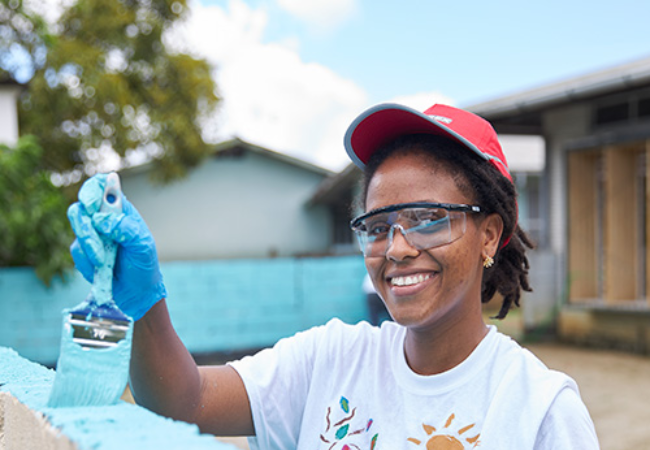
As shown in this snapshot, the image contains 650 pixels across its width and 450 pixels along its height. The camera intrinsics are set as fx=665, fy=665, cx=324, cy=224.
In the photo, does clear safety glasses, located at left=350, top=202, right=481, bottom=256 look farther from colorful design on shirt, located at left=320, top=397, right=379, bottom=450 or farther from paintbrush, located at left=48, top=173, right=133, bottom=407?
paintbrush, located at left=48, top=173, right=133, bottom=407

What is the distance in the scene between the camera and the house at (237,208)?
52.2ft

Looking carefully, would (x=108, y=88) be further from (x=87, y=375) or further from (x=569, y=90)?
(x=87, y=375)

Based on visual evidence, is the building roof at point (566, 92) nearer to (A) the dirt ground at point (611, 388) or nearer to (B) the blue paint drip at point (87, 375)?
(A) the dirt ground at point (611, 388)

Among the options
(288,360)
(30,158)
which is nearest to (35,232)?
(30,158)

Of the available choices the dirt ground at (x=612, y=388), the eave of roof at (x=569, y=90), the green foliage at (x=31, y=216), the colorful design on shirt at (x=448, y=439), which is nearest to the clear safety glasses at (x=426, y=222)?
the colorful design on shirt at (x=448, y=439)

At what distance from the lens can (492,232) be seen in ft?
5.04

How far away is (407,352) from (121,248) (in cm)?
70

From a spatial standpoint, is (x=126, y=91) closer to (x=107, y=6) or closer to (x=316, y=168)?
(x=107, y=6)

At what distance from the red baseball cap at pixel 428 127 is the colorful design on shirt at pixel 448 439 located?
57 centimetres

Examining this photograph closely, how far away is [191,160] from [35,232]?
7455mm

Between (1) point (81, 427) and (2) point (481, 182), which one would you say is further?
(2) point (481, 182)

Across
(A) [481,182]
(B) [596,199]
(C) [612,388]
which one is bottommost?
(C) [612,388]

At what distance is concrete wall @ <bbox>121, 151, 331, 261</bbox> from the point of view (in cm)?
Result: 1591

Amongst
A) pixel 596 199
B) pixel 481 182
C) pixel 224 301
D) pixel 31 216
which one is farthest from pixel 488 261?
pixel 596 199
